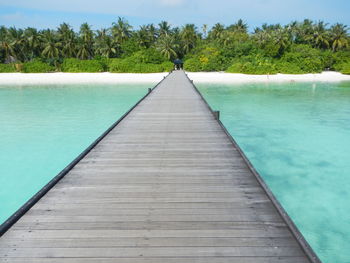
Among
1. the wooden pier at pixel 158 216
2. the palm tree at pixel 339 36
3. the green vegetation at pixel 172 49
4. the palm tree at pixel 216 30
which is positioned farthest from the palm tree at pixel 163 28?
the wooden pier at pixel 158 216

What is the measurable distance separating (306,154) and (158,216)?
8960mm

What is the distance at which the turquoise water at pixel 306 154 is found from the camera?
627cm

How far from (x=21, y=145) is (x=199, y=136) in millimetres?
8926

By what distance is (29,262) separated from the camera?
2.82 m

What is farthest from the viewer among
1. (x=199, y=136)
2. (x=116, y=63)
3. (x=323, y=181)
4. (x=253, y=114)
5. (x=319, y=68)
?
(x=116, y=63)

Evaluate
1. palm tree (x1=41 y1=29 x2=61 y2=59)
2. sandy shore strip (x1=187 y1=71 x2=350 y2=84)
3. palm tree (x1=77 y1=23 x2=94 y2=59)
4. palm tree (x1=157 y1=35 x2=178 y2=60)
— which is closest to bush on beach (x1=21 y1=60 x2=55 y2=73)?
palm tree (x1=41 y1=29 x2=61 y2=59)

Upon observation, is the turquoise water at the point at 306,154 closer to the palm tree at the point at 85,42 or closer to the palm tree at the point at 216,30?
the palm tree at the point at 85,42

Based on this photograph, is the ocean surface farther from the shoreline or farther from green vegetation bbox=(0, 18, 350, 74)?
green vegetation bbox=(0, 18, 350, 74)

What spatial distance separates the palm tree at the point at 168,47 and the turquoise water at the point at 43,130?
24112 mm

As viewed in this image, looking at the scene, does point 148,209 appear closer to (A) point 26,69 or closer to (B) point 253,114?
(B) point 253,114

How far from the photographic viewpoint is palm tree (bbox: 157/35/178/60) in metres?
49.6

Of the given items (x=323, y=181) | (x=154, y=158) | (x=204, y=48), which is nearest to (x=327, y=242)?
(x=323, y=181)

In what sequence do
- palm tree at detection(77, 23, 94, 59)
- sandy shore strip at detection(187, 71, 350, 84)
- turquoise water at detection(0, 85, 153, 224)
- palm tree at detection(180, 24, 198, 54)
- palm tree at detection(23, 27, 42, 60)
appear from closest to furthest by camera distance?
1. turquoise water at detection(0, 85, 153, 224)
2. sandy shore strip at detection(187, 71, 350, 84)
3. palm tree at detection(23, 27, 42, 60)
4. palm tree at detection(77, 23, 94, 59)
5. palm tree at detection(180, 24, 198, 54)

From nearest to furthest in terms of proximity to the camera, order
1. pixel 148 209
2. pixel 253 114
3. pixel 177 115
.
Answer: pixel 148 209, pixel 177 115, pixel 253 114
